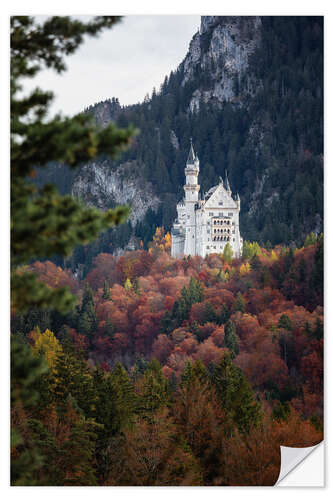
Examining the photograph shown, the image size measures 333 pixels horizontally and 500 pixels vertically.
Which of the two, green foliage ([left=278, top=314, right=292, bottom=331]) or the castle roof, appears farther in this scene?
the castle roof

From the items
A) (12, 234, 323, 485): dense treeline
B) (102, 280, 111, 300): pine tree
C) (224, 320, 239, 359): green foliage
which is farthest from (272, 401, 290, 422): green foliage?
(102, 280, 111, 300): pine tree

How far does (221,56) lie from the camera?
406 inches

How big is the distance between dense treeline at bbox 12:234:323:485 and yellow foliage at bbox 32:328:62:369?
0.02 metres

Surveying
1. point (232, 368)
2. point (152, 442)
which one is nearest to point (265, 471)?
point (152, 442)

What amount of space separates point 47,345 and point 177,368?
1.94 metres

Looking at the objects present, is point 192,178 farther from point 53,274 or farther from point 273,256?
point 53,274

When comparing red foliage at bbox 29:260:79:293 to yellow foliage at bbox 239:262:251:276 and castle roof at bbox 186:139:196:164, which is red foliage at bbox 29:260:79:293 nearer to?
yellow foliage at bbox 239:262:251:276

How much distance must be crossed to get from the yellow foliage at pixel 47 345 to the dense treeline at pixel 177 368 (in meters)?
0.02

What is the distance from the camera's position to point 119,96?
9.30m

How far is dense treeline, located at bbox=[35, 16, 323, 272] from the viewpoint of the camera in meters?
8.86

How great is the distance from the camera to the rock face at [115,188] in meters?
9.61

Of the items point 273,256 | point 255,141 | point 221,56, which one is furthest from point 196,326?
point 221,56
